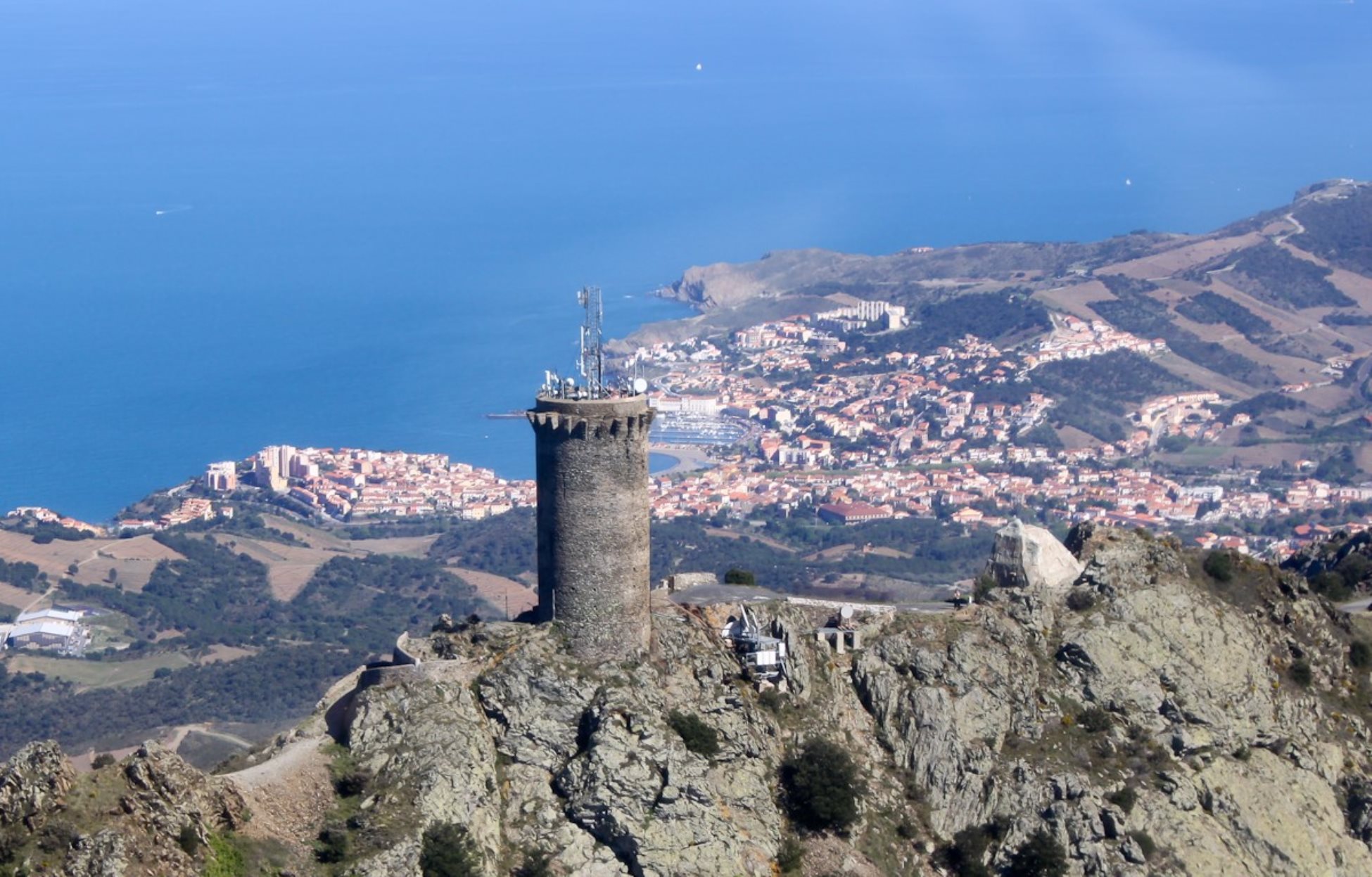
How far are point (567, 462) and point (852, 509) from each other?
83689mm

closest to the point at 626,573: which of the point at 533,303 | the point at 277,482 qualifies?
the point at 277,482

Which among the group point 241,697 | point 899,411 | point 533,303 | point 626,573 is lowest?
point 241,697

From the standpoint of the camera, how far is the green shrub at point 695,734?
3081 cm

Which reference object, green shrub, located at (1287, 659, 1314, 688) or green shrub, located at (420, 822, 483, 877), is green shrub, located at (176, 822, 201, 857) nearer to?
green shrub, located at (420, 822, 483, 877)

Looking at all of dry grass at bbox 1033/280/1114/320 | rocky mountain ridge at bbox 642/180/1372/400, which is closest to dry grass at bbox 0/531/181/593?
rocky mountain ridge at bbox 642/180/1372/400

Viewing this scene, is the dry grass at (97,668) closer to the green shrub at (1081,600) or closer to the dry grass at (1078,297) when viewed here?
the green shrub at (1081,600)

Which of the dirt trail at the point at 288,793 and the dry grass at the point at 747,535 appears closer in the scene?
the dirt trail at the point at 288,793

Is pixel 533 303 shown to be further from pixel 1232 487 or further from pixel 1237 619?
pixel 1237 619

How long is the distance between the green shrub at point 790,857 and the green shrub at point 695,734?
1.75m

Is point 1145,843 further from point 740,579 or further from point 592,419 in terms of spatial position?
point 592,419

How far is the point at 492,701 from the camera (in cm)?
3041

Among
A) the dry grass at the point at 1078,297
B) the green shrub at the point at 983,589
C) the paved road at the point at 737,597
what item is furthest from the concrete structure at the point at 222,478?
the green shrub at the point at 983,589

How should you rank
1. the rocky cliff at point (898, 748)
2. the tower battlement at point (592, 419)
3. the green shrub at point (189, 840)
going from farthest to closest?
the tower battlement at point (592, 419)
the rocky cliff at point (898, 748)
the green shrub at point (189, 840)

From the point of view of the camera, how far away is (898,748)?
33812mm
